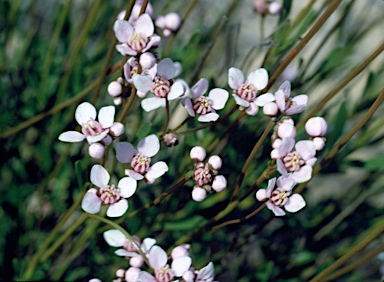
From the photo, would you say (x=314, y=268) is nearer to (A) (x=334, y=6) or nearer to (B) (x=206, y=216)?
(B) (x=206, y=216)

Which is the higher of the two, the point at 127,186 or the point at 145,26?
the point at 145,26

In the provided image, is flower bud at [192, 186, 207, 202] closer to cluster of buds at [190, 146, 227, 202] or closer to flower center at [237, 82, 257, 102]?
cluster of buds at [190, 146, 227, 202]

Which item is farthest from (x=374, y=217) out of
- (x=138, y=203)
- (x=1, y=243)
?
(x=1, y=243)

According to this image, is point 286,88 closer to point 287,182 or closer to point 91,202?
point 287,182

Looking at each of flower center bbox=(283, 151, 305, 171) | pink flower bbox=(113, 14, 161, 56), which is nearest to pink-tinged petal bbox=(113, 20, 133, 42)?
pink flower bbox=(113, 14, 161, 56)

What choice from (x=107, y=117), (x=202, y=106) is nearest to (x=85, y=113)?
(x=107, y=117)

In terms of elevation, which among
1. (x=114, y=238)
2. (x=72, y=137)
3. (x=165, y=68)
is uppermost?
(x=165, y=68)

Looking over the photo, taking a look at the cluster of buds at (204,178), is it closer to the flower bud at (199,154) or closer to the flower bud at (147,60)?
the flower bud at (199,154)
